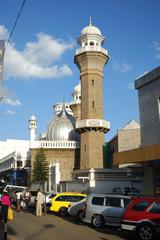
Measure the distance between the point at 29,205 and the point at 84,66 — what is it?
21.4 metres

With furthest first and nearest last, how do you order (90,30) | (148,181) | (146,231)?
1. (90,30)
2. (148,181)
3. (146,231)

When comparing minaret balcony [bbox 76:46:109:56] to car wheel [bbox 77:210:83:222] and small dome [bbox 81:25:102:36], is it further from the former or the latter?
car wheel [bbox 77:210:83:222]

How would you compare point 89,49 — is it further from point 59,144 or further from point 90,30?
point 59,144

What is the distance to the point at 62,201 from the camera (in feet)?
68.4

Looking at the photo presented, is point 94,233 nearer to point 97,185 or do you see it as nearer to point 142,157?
point 142,157

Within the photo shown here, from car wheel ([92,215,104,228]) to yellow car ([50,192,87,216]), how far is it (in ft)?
17.6

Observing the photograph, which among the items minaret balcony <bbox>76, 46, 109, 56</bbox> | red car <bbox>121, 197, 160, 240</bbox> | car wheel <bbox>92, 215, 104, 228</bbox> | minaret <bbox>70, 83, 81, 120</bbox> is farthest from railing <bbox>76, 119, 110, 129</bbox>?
red car <bbox>121, 197, 160, 240</bbox>

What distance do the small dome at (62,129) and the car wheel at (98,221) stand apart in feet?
105

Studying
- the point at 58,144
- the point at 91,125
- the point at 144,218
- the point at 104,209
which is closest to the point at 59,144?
the point at 58,144

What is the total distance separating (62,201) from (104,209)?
6.12 meters

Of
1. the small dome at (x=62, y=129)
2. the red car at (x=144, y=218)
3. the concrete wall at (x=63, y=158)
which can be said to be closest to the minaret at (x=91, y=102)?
the concrete wall at (x=63, y=158)

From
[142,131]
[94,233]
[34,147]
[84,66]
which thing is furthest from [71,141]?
[94,233]

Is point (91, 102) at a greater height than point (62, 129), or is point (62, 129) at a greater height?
point (91, 102)

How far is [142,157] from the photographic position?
17.7 meters
